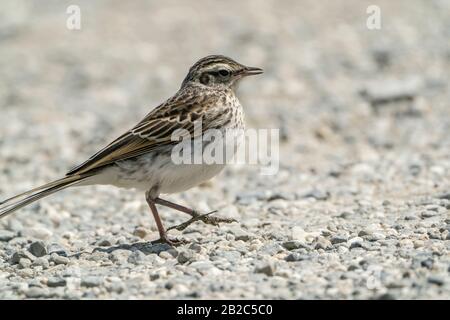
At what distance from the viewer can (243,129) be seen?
372 inches

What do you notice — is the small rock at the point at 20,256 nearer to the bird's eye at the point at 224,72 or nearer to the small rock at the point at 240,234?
the small rock at the point at 240,234

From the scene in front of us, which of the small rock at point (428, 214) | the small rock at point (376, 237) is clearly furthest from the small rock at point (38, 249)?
the small rock at point (428, 214)

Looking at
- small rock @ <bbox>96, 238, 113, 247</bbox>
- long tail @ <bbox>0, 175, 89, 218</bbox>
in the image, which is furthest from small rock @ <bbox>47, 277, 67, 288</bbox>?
small rock @ <bbox>96, 238, 113, 247</bbox>

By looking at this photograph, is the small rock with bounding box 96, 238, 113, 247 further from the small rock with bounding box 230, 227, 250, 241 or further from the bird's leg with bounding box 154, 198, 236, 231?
the small rock with bounding box 230, 227, 250, 241

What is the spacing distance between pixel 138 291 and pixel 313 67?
1217cm

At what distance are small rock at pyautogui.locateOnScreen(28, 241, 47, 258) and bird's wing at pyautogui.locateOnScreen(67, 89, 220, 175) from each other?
854mm

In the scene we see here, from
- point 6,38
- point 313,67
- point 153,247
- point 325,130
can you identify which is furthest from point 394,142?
point 6,38

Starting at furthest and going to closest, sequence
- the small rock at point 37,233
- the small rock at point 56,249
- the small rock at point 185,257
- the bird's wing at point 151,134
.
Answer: the small rock at point 37,233 < the small rock at point 56,249 < the bird's wing at point 151,134 < the small rock at point 185,257

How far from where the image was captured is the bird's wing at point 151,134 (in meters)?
9.09

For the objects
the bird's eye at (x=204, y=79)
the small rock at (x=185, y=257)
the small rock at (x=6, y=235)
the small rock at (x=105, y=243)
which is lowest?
the small rock at (x=185, y=257)

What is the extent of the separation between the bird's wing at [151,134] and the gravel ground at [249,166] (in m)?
0.99

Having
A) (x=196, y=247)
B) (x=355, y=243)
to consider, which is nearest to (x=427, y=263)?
(x=355, y=243)

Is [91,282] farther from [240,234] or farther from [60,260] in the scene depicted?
[240,234]
